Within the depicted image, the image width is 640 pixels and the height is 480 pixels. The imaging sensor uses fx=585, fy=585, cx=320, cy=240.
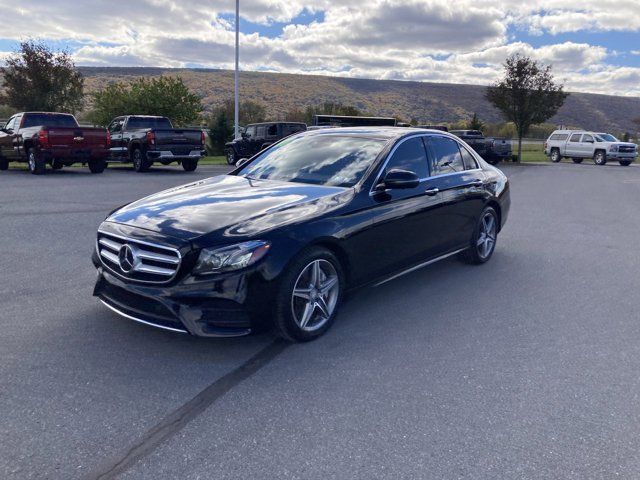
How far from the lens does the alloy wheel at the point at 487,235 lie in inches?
276

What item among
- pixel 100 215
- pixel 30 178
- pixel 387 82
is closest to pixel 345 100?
pixel 387 82

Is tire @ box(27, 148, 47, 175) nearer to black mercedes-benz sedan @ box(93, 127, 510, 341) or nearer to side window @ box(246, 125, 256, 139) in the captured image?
side window @ box(246, 125, 256, 139)

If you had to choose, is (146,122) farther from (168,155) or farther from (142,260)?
(142,260)

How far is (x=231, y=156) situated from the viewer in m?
27.1

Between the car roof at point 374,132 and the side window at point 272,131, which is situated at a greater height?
the side window at point 272,131

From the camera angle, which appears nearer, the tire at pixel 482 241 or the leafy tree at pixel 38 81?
the tire at pixel 482 241

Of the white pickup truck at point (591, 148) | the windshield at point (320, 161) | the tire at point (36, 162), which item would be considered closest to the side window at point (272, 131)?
the tire at point (36, 162)

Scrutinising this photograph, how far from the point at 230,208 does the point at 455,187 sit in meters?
2.84

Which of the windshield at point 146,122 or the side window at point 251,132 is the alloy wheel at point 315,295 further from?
the side window at point 251,132

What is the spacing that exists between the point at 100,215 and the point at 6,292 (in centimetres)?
465

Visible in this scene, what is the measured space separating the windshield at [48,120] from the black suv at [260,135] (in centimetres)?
807

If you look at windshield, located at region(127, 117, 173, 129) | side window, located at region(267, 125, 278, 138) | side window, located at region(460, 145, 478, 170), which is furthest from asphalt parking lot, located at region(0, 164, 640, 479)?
side window, located at region(267, 125, 278, 138)

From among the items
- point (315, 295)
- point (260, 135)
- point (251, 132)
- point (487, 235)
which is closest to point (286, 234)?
point (315, 295)

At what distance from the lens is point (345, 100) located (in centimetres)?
9531
